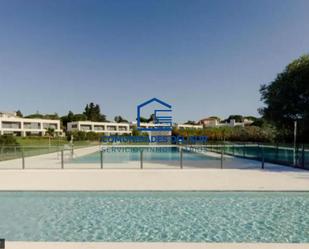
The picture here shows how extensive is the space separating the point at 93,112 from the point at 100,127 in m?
11.7

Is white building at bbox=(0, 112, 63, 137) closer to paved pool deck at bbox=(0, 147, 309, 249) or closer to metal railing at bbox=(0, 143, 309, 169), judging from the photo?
metal railing at bbox=(0, 143, 309, 169)

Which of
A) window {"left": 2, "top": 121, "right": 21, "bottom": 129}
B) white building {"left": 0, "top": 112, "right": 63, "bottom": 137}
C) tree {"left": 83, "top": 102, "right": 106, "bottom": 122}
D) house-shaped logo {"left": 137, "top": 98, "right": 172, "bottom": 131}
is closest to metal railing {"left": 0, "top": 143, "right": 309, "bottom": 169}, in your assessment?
house-shaped logo {"left": 137, "top": 98, "right": 172, "bottom": 131}

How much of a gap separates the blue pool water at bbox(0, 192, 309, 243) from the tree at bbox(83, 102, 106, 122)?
69502mm

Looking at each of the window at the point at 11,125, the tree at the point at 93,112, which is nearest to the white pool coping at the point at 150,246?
the window at the point at 11,125

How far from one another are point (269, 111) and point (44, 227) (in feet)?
42.6

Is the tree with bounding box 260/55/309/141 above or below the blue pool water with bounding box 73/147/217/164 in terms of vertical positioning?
above

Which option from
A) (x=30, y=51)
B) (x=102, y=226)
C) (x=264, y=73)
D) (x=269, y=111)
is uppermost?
(x=30, y=51)

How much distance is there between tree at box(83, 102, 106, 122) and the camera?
245ft

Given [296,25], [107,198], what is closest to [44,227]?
[107,198]

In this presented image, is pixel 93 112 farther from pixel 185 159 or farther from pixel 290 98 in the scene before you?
pixel 290 98

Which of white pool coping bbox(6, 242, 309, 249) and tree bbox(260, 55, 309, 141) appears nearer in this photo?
white pool coping bbox(6, 242, 309, 249)

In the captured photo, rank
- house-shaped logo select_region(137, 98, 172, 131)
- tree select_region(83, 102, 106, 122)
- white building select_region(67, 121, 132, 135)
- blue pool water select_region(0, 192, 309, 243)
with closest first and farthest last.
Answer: blue pool water select_region(0, 192, 309, 243) → house-shaped logo select_region(137, 98, 172, 131) → white building select_region(67, 121, 132, 135) → tree select_region(83, 102, 106, 122)

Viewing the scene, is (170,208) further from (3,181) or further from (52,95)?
(52,95)

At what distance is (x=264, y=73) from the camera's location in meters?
17.2
